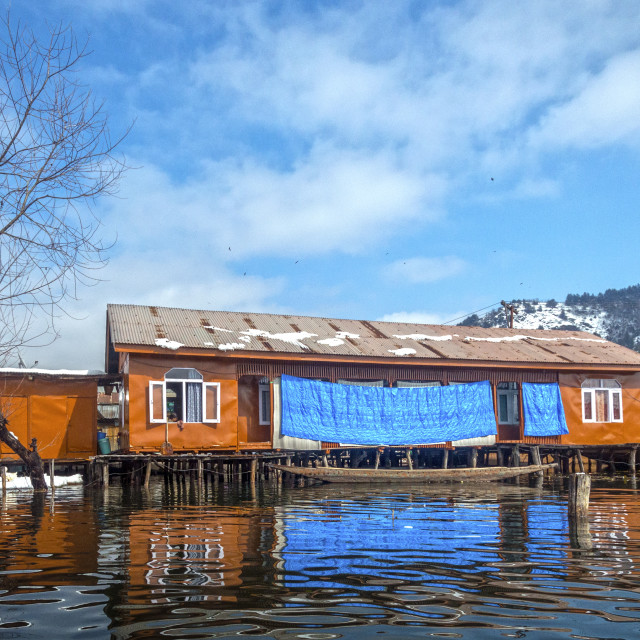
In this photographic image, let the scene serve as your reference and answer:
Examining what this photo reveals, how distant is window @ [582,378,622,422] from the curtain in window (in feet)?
51.4

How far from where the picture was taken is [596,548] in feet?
30.2

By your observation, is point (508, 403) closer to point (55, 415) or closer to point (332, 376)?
point (332, 376)

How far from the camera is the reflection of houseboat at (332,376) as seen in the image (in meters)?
23.3

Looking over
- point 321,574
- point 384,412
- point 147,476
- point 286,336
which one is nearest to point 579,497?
point 321,574

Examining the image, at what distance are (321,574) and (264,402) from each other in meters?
18.7

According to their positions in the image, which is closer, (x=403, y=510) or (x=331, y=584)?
(x=331, y=584)

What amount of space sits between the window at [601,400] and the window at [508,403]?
266cm

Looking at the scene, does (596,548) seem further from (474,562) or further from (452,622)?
(452,622)

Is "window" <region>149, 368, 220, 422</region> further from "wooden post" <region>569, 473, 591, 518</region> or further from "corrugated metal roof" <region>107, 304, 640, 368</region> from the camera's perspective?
"wooden post" <region>569, 473, 591, 518</region>

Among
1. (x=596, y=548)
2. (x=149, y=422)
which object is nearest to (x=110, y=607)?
(x=596, y=548)

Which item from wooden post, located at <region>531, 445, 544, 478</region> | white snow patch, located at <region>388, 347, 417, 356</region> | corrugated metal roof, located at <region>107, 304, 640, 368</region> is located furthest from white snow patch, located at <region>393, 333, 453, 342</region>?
wooden post, located at <region>531, 445, 544, 478</region>

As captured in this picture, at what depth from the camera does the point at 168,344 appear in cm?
2278

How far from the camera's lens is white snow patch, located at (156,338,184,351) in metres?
22.6

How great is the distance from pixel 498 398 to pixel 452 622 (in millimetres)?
24300
